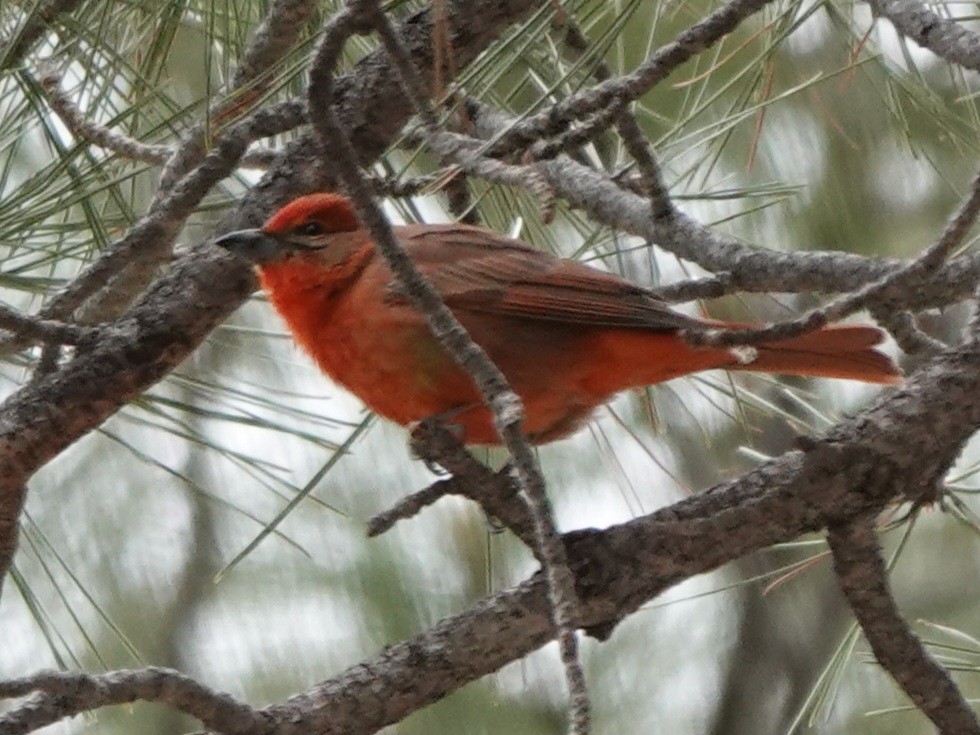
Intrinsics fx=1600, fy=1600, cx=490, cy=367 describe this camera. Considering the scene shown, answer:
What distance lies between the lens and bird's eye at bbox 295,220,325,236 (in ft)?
10.7

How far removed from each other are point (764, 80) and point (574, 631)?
1963 mm

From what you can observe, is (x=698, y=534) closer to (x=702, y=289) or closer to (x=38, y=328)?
(x=702, y=289)

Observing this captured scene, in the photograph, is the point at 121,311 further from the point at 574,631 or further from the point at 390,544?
the point at 390,544

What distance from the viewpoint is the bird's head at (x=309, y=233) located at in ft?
9.91

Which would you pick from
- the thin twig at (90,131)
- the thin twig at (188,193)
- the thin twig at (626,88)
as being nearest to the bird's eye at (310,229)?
the thin twig at (90,131)

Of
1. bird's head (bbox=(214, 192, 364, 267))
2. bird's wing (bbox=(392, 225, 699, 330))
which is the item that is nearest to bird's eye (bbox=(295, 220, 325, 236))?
bird's head (bbox=(214, 192, 364, 267))

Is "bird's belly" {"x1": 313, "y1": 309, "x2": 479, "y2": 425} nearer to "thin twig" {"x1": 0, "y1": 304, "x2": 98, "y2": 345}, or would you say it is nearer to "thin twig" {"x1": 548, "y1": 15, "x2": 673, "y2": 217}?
"thin twig" {"x1": 548, "y1": 15, "x2": 673, "y2": 217}

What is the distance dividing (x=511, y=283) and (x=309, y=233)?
429mm

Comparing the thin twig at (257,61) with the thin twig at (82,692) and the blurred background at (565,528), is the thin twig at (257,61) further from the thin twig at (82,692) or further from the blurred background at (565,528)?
the blurred background at (565,528)

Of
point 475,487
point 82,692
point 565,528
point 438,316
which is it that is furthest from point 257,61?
point 565,528

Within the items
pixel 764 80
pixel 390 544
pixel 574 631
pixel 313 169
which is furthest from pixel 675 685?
pixel 574 631

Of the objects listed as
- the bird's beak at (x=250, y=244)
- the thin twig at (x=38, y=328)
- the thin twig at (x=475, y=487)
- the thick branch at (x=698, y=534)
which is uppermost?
the bird's beak at (x=250, y=244)

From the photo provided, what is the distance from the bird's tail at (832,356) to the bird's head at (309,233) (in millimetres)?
852

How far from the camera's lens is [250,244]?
2.91 m
